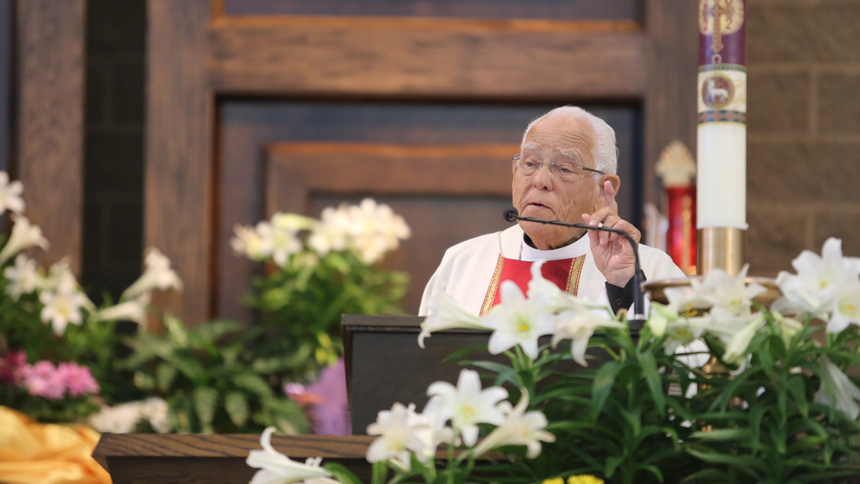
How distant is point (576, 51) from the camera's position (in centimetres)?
414

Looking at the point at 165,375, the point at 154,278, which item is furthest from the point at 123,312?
the point at 165,375

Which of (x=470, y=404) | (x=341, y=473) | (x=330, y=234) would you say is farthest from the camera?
(x=330, y=234)

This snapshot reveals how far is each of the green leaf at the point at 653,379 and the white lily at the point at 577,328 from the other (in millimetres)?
62

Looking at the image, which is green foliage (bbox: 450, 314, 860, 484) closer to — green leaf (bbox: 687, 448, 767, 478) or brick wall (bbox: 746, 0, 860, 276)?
green leaf (bbox: 687, 448, 767, 478)

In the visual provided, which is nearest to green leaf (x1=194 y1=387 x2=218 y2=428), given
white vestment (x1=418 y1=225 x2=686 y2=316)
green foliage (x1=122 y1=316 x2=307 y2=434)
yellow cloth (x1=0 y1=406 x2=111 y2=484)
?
green foliage (x1=122 y1=316 x2=307 y2=434)

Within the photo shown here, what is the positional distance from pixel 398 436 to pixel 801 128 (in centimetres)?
329

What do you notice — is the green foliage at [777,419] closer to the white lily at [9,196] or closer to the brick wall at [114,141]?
the white lily at [9,196]

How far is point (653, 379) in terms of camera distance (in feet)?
3.89

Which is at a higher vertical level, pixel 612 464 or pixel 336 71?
pixel 336 71

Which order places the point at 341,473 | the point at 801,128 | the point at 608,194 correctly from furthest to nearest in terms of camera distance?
1. the point at 801,128
2. the point at 608,194
3. the point at 341,473

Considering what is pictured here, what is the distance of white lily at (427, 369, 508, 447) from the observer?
1.13m

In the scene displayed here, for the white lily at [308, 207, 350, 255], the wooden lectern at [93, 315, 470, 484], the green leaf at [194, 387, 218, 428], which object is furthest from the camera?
the white lily at [308, 207, 350, 255]

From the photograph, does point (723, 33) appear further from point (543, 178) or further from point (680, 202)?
point (680, 202)

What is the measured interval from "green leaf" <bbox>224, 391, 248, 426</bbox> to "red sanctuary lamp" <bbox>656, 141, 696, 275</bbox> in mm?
1437
